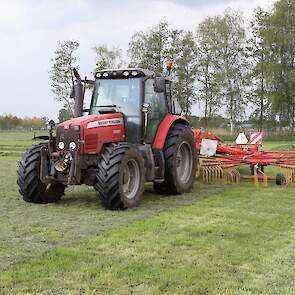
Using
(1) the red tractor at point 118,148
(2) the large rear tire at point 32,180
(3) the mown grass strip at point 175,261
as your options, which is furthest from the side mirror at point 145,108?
(3) the mown grass strip at point 175,261

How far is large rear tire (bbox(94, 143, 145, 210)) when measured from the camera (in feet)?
23.7

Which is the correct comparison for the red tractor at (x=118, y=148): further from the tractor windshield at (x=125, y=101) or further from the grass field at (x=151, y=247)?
the grass field at (x=151, y=247)

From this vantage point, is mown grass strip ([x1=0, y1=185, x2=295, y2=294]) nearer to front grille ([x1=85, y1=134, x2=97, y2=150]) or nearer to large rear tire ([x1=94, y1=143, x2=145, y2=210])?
large rear tire ([x1=94, y1=143, x2=145, y2=210])

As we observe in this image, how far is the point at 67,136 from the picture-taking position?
7676 mm

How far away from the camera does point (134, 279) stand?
13.9 feet

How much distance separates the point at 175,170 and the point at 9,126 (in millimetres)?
75530

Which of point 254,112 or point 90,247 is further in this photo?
point 254,112

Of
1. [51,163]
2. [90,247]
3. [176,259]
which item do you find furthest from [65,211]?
[176,259]

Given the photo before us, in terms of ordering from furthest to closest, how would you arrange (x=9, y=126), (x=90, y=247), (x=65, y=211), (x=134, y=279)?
1. (x=9, y=126)
2. (x=65, y=211)
3. (x=90, y=247)
4. (x=134, y=279)

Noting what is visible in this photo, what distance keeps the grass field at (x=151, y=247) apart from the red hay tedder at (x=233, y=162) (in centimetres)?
190

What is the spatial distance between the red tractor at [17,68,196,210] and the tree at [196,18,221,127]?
1364 inches

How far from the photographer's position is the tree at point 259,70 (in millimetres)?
41750

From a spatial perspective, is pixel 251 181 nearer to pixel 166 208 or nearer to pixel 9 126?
pixel 166 208

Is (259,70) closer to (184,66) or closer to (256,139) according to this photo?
(184,66)
